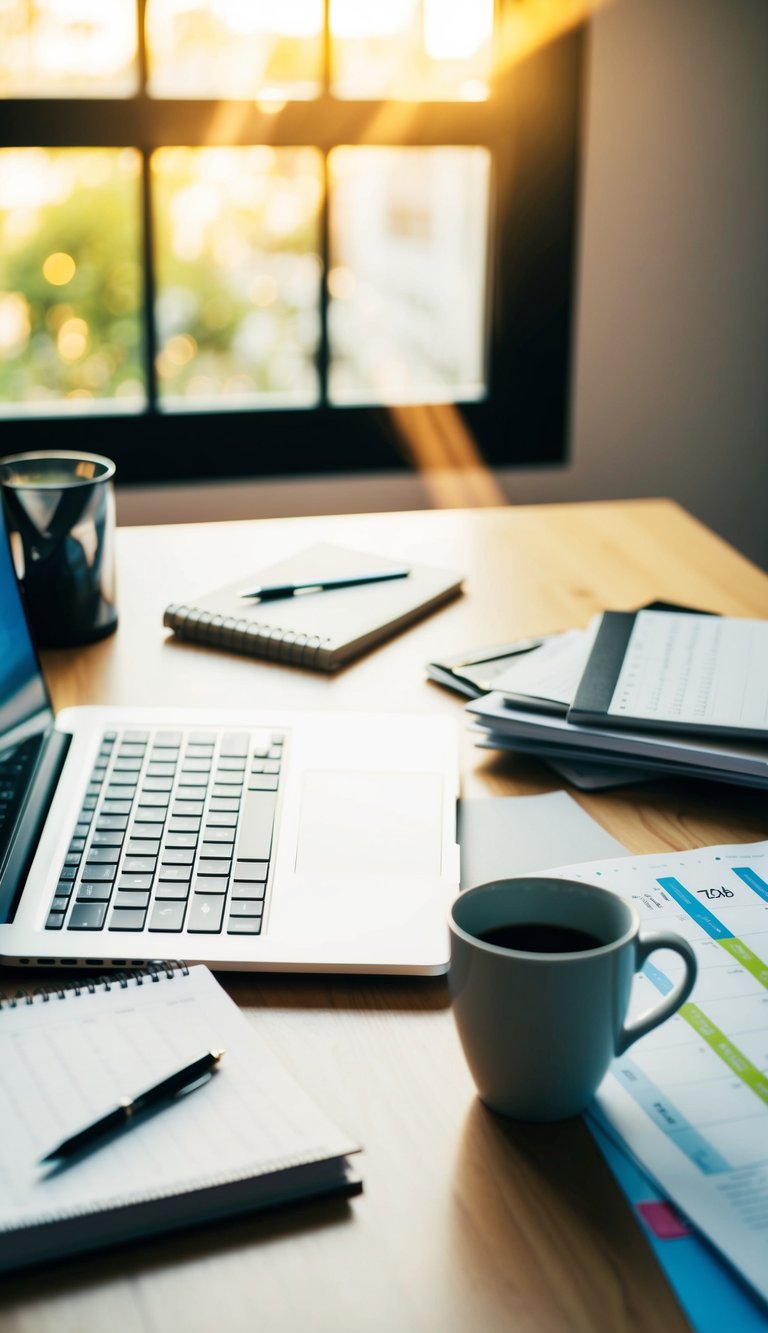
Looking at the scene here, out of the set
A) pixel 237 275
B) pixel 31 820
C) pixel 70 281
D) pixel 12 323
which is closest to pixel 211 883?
pixel 31 820

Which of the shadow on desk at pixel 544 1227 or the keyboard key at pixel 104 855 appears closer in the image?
the shadow on desk at pixel 544 1227

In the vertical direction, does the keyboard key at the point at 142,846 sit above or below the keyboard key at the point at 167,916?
above

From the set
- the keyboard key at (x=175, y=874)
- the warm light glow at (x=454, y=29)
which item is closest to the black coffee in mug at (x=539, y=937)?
the keyboard key at (x=175, y=874)

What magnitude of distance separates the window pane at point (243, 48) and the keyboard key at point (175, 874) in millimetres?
1823

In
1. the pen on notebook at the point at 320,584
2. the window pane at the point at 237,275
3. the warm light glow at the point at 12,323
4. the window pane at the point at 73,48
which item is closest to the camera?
the pen on notebook at the point at 320,584

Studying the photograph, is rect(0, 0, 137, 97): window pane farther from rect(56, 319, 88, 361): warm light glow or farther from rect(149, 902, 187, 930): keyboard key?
rect(149, 902, 187, 930): keyboard key

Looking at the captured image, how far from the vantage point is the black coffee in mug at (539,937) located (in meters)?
0.59

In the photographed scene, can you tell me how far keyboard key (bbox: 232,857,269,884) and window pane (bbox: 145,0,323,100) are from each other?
1.82 metres

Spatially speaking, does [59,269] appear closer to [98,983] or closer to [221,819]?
[221,819]

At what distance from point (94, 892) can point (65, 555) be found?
46 cm

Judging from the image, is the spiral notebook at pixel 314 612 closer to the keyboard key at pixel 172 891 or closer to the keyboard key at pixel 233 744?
the keyboard key at pixel 233 744

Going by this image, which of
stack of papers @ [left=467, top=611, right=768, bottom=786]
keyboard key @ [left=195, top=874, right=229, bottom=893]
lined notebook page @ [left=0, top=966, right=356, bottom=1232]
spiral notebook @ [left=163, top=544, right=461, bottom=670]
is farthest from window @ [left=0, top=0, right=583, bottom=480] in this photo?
lined notebook page @ [left=0, top=966, right=356, bottom=1232]

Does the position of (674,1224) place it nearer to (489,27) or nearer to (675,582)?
(675,582)

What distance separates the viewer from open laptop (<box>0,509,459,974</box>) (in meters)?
0.69
